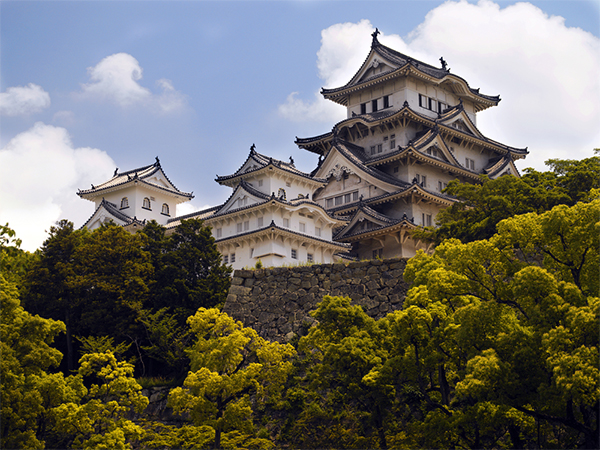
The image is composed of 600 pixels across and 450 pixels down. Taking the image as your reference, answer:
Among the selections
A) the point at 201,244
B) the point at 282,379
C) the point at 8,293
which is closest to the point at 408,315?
the point at 282,379

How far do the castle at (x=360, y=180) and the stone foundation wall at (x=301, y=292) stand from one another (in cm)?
1352

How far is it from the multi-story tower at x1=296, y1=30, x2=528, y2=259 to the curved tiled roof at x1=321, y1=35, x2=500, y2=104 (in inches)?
2.9

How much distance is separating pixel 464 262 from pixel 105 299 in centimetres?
1595

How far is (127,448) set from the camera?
20.6 meters

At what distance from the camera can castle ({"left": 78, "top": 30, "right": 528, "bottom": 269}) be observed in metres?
42.2

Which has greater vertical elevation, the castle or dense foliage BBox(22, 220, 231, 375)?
the castle

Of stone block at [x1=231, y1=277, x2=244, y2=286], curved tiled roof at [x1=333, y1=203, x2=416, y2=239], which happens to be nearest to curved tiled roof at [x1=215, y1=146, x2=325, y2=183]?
curved tiled roof at [x1=333, y1=203, x2=416, y2=239]

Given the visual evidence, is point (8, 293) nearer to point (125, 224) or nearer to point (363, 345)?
point (363, 345)

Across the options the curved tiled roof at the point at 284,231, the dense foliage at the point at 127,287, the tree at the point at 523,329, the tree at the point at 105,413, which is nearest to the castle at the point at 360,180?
the curved tiled roof at the point at 284,231

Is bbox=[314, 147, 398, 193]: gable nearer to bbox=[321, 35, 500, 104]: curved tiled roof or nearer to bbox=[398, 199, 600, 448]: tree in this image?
bbox=[321, 35, 500, 104]: curved tiled roof

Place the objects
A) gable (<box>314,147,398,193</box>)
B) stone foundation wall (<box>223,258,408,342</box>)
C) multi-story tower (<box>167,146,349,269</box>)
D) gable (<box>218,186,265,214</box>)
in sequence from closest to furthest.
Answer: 1. stone foundation wall (<box>223,258,408,342</box>)
2. multi-story tower (<box>167,146,349,269</box>)
3. gable (<box>218,186,265,214</box>)
4. gable (<box>314,147,398,193</box>)

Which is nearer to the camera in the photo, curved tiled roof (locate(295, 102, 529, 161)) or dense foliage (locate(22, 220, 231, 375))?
dense foliage (locate(22, 220, 231, 375))

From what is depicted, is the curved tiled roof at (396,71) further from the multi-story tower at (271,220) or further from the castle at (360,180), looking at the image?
the multi-story tower at (271,220)

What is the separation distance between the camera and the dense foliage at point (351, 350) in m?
16.2
